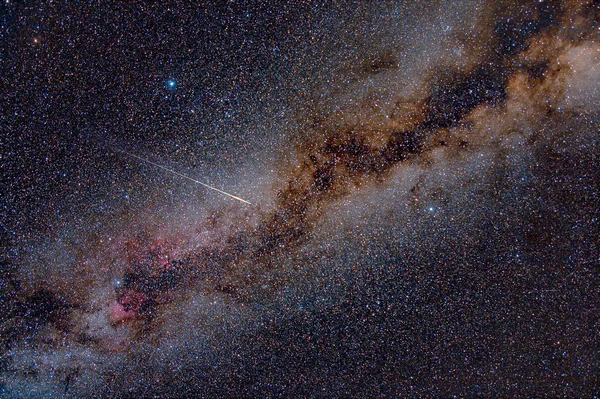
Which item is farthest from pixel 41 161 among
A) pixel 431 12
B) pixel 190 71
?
pixel 431 12

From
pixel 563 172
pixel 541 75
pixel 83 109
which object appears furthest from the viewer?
pixel 83 109

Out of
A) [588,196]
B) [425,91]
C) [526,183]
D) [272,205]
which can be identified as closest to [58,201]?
[272,205]

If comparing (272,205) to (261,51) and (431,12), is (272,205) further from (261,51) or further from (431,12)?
(431,12)

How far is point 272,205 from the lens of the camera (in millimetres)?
2154

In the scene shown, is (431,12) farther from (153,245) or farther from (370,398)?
(370,398)

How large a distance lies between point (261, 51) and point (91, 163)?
5.02 ft

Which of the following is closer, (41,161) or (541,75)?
(541,75)

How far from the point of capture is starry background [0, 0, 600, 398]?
6.56 ft

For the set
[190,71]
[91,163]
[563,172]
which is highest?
[190,71]

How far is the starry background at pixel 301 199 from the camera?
78.7 inches

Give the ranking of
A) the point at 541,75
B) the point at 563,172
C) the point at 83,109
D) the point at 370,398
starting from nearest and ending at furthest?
the point at 541,75, the point at 563,172, the point at 83,109, the point at 370,398

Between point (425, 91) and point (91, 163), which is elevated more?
point (425, 91)

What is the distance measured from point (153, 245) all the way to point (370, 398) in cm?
212

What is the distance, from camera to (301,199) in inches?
84.2
